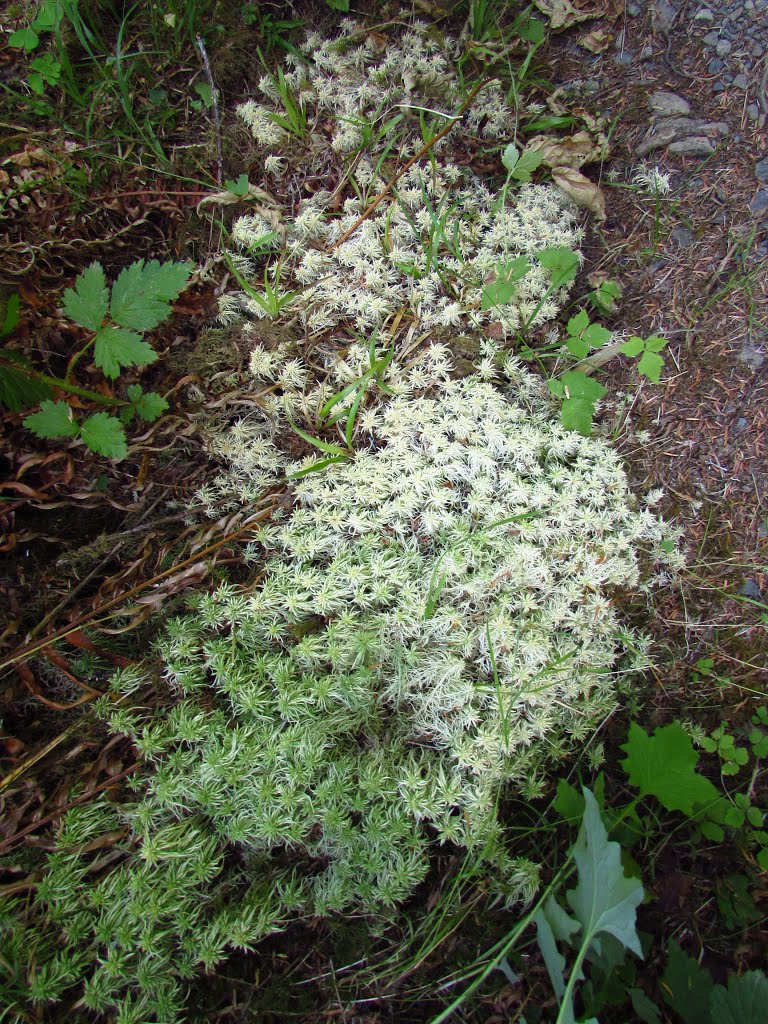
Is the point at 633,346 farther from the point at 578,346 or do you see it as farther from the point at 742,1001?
the point at 742,1001

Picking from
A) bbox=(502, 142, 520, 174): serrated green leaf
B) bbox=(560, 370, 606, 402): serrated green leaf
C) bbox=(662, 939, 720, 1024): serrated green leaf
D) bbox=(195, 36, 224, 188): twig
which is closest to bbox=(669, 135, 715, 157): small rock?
bbox=(502, 142, 520, 174): serrated green leaf

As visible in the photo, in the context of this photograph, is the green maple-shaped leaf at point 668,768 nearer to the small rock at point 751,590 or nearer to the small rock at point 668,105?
the small rock at point 751,590

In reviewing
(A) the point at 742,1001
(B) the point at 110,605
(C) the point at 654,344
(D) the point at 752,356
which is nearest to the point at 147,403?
(B) the point at 110,605

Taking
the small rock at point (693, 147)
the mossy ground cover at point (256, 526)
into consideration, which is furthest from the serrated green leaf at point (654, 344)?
the small rock at point (693, 147)

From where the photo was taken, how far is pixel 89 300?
220 centimetres

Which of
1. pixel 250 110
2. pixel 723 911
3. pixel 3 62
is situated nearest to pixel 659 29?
pixel 250 110

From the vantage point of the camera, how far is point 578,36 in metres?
3.01

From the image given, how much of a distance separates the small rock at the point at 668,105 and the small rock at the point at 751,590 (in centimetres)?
237

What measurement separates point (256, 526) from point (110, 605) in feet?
2.11

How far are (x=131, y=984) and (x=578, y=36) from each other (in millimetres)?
4564

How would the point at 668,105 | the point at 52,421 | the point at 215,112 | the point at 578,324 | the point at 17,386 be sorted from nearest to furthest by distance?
the point at 17,386 → the point at 52,421 → the point at 578,324 → the point at 215,112 → the point at 668,105

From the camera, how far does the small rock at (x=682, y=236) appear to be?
2879 millimetres

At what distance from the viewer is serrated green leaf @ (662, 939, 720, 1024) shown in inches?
73.0

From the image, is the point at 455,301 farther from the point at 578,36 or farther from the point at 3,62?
the point at 3,62
